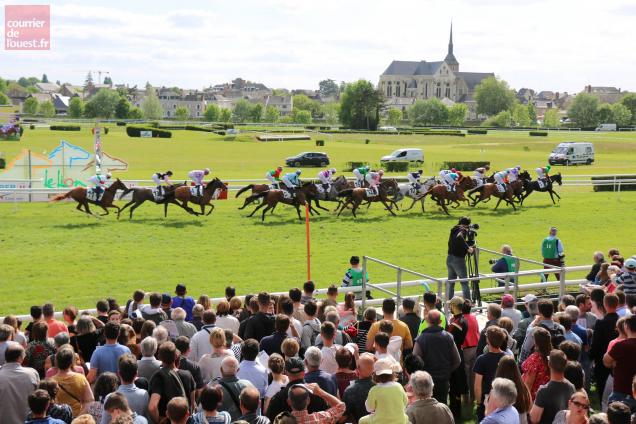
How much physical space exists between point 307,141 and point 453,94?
331ft

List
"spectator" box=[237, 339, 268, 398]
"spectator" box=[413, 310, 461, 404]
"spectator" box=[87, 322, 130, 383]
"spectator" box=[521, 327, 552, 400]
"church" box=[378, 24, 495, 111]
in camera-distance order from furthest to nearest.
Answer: "church" box=[378, 24, 495, 111] → "spectator" box=[413, 310, 461, 404] → "spectator" box=[87, 322, 130, 383] → "spectator" box=[521, 327, 552, 400] → "spectator" box=[237, 339, 268, 398]

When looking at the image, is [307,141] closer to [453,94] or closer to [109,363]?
[109,363]

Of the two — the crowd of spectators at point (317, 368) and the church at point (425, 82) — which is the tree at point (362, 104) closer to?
the church at point (425, 82)

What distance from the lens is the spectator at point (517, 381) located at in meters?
5.08

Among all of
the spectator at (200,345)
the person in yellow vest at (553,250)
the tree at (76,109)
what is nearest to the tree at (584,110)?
the tree at (76,109)

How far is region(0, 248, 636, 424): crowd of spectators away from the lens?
15.5 ft

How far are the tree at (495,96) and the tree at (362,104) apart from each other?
45934 millimetres

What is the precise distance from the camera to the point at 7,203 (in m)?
22.8

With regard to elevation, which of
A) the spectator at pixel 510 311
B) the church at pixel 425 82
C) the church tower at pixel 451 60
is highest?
the church tower at pixel 451 60

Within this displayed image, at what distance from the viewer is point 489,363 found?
5.69 metres

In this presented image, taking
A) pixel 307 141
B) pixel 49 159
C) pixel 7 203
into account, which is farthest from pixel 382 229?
pixel 307 141

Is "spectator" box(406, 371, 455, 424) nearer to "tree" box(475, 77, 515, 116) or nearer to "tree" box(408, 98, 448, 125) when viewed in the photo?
"tree" box(408, 98, 448, 125)

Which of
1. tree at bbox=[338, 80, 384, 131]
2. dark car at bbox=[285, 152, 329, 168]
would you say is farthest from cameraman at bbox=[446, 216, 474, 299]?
tree at bbox=[338, 80, 384, 131]

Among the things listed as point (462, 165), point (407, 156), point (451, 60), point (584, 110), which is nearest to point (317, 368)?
point (462, 165)
